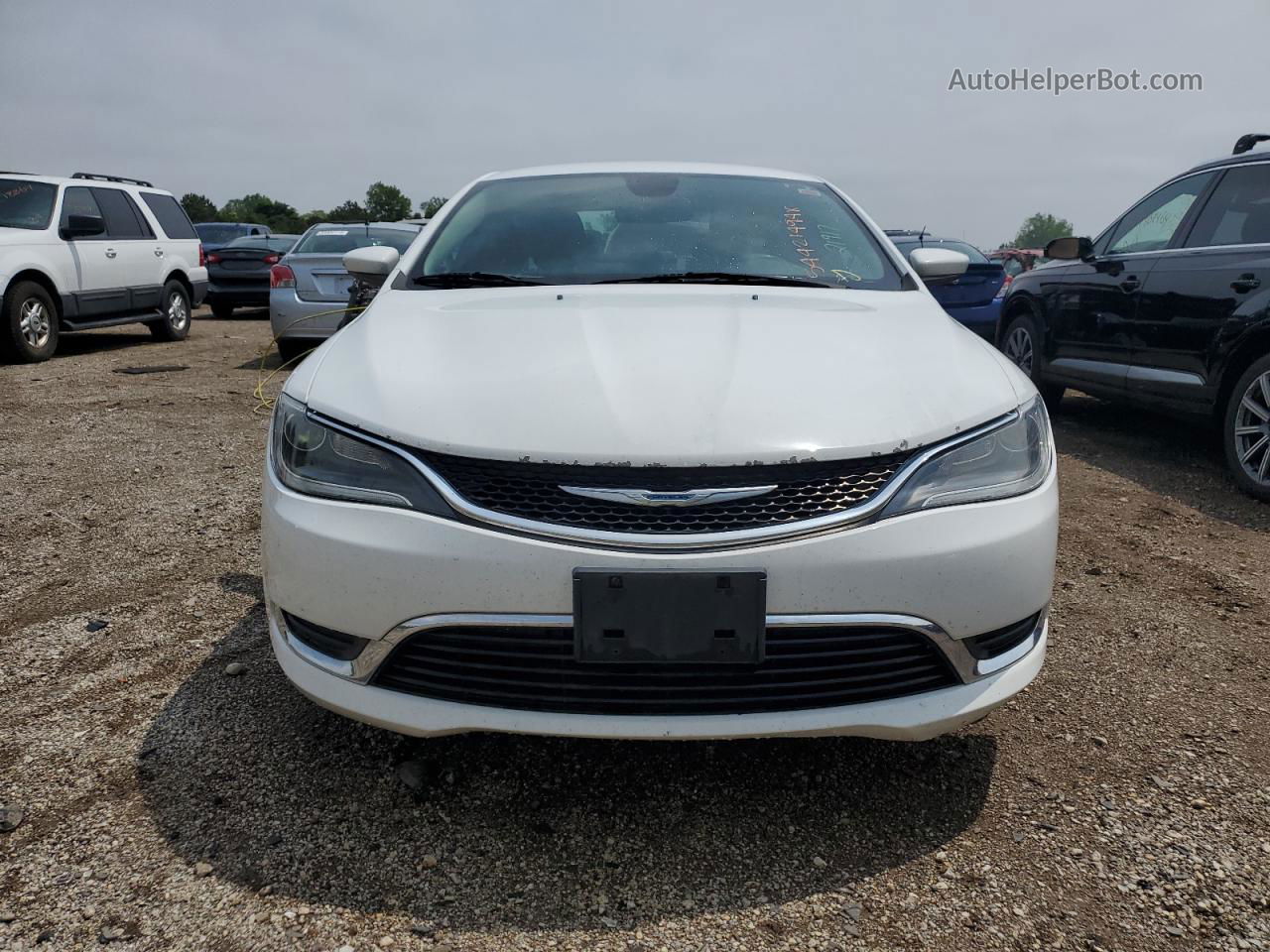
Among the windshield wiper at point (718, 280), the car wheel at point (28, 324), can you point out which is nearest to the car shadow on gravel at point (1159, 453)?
the windshield wiper at point (718, 280)

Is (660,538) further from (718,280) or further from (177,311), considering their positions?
(177,311)

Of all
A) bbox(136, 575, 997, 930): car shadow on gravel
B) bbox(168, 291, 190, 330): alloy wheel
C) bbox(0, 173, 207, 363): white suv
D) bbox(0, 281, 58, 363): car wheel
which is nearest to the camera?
bbox(136, 575, 997, 930): car shadow on gravel

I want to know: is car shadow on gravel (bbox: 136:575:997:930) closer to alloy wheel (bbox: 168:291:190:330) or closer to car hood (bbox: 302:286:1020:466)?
car hood (bbox: 302:286:1020:466)

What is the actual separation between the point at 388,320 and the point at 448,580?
36.3 inches

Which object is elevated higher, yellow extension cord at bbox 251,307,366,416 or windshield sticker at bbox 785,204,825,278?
windshield sticker at bbox 785,204,825,278

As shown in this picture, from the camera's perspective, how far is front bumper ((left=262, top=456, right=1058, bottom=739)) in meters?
1.62

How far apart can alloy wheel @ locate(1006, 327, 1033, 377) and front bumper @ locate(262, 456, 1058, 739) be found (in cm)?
501

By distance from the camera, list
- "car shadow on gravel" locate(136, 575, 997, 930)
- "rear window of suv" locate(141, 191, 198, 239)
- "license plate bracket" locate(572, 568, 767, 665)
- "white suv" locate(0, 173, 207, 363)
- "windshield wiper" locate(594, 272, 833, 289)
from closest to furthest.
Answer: "license plate bracket" locate(572, 568, 767, 665) < "car shadow on gravel" locate(136, 575, 997, 930) < "windshield wiper" locate(594, 272, 833, 289) < "white suv" locate(0, 173, 207, 363) < "rear window of suv" locate(141, 191, 198, 239)

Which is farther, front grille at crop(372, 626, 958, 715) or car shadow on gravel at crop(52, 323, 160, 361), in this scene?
car shadow on gravel at crop(52, 323, 160, 361)

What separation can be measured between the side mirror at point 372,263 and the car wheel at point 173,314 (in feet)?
27.2

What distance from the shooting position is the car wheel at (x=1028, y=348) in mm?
6261

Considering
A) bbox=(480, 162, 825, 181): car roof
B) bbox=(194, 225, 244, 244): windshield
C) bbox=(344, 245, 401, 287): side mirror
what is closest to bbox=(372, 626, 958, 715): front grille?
bbox=(344, 245, 401, 287): side mirror

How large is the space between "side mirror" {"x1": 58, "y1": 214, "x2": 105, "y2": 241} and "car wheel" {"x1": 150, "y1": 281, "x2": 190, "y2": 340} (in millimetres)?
1438

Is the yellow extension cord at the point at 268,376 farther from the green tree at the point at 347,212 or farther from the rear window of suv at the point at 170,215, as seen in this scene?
the green tree at the point at 347,212
